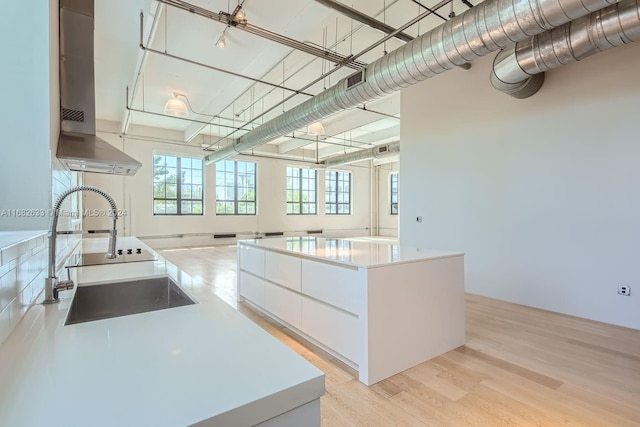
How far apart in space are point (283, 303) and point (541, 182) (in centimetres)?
346

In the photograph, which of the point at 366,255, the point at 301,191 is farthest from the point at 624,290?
the point at 301,191

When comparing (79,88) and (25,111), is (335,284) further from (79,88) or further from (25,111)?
(79,88)

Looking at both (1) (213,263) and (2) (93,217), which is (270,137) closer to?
(1) (213,263)

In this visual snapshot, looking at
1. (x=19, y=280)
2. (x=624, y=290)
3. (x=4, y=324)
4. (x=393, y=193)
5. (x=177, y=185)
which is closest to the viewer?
(x=4, y=324)

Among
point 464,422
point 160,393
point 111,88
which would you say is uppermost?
point 111,88

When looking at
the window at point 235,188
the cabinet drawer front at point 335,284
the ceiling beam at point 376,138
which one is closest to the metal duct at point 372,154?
the ceiling beam at point 376,138

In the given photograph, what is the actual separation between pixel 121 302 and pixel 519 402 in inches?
97.3

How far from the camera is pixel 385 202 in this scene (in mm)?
13953

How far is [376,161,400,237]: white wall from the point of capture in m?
13.6

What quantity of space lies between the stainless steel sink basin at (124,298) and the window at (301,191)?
10.2m

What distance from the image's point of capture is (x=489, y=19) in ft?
8.27

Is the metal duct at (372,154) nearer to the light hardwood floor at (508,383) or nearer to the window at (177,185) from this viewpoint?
the window at (177,185)

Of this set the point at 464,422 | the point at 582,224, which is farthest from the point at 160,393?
the point at 582,224

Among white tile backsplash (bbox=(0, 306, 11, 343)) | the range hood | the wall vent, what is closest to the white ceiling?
the range hood
